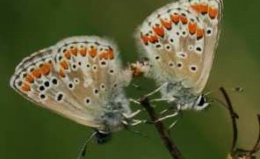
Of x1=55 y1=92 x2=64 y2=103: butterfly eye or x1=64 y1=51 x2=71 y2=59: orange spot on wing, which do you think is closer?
x1=64 y1=51 x2=71 y2=59: orange spot on wing

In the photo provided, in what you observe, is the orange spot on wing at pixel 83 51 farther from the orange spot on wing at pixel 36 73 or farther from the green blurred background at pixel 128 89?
the green blurred background at pixel 128 89

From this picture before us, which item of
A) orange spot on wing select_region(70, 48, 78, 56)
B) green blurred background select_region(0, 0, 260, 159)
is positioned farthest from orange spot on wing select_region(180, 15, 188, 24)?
green blurred background select_region(0, 0, 260, 159)

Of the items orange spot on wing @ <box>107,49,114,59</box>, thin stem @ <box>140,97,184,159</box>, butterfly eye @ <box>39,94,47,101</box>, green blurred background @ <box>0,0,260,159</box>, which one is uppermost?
orange spot on wing @ <box>107,49,114,59</box>

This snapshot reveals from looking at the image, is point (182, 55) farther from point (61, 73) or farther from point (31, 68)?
point (31, 68)

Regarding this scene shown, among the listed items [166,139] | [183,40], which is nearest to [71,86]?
[183,40]

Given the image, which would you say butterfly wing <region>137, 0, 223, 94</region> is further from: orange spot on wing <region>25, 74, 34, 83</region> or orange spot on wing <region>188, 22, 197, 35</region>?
orange spot on wing <region>25, 74, 34, 83</region>

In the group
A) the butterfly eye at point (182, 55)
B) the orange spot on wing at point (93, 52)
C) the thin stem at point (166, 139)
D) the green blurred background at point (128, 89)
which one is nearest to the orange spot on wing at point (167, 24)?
the butterfly eye at point (182, 55)
